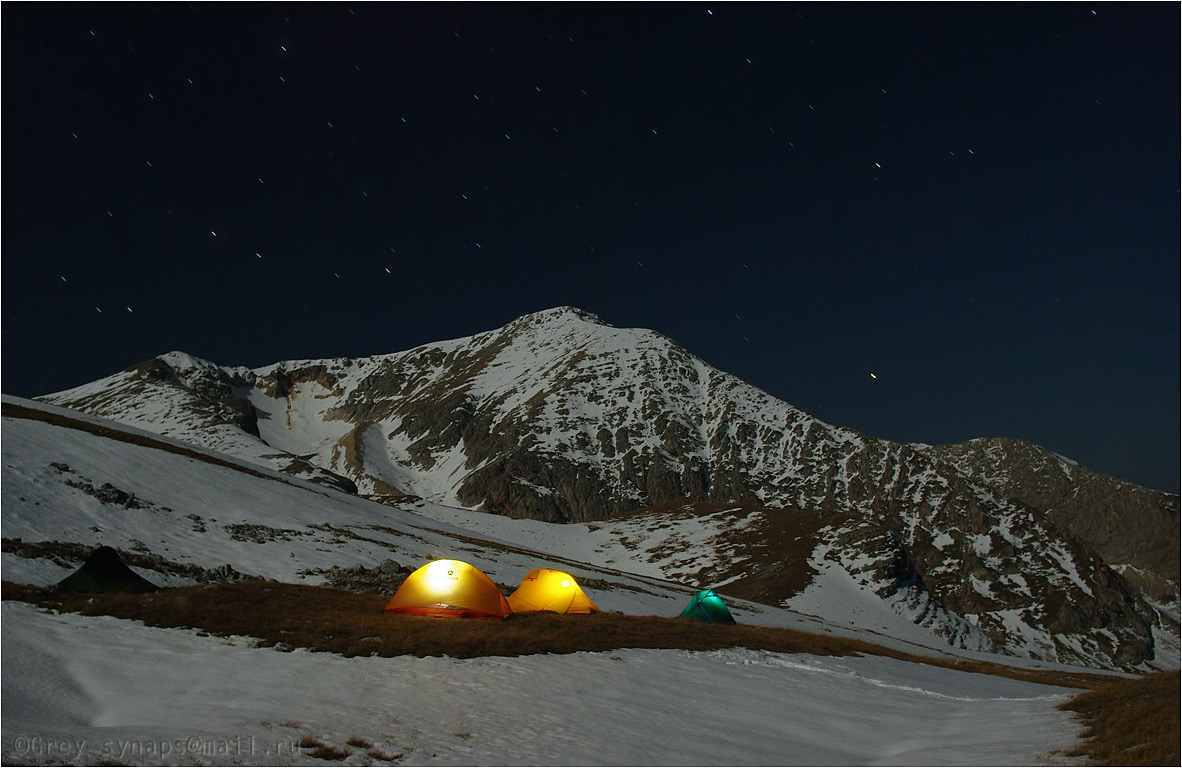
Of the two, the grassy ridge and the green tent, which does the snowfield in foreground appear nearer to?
the grassy ridge

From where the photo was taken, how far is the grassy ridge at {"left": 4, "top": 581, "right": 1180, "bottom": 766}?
48.1ft

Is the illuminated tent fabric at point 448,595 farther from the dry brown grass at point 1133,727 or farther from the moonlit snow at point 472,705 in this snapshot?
the dry brown grass at point 1133,727

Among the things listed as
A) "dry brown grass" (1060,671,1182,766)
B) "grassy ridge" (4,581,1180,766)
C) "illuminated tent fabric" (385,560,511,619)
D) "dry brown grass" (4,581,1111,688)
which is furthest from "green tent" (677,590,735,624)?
"dry brown grass" (1060,671,1182,766)

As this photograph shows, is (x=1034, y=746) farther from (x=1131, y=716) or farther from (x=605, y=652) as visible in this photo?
(x=605, y=652)

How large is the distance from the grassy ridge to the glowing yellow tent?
389 centimetres

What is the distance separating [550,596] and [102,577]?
20291 mm

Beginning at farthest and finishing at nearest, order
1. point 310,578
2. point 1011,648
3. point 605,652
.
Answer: point 1011,648
point 310,578
point 605,652

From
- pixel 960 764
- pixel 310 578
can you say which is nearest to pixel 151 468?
pixel 310 578

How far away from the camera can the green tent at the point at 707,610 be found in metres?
42.6

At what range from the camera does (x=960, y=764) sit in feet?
45.3

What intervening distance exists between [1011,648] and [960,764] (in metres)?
115

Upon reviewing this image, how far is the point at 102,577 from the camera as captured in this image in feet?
84.0

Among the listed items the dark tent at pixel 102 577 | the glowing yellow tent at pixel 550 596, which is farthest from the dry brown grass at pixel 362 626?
the glowing yellow tent at pixel 550 596

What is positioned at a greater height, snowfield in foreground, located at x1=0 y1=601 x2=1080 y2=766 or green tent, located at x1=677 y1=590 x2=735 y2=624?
snowfield in foreground, located at x1=0 y1=601 x2=1080 y2=766
